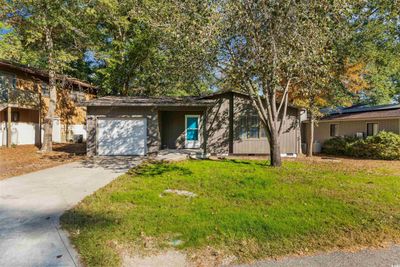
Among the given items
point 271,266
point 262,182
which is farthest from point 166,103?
Answer: point 271,266

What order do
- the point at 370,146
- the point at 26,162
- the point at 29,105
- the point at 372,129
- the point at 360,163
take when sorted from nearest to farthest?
the point at 26,162, the point at 360,163, the point at 370,146, the point at 372,129, the point at 29,105

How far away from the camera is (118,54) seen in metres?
18.0

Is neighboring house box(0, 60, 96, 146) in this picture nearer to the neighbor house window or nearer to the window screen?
the neighbor house window

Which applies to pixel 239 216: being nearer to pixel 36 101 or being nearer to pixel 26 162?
pixel 26 162

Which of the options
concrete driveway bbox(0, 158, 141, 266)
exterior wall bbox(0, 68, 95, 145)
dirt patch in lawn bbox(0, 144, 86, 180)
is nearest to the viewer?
concrete driveway bbox(0, 158, 141, 266)

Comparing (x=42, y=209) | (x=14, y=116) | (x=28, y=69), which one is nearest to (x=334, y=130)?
(x=42, y=209)

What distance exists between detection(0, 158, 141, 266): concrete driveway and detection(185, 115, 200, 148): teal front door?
5.73 metres

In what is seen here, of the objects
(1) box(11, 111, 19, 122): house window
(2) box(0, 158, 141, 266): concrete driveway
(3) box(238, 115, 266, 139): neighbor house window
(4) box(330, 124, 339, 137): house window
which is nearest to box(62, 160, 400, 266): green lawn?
(2) box(0, 158, 141, 266): concrete driveway

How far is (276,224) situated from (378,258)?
4.93 feet

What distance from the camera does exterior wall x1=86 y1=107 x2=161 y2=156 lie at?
13469mm

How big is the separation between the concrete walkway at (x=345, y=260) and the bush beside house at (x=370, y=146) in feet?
41.0

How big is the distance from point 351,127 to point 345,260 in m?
16.1

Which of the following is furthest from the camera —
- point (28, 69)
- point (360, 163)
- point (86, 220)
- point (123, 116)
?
point (28, 69)

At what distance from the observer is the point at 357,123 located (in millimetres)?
16844
